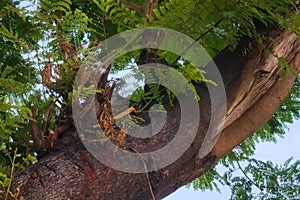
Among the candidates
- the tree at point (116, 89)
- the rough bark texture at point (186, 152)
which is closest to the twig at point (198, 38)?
the tree at point (116, 89)

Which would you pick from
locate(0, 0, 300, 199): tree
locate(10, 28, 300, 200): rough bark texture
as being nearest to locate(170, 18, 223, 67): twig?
locate(0, 0, 300, 199): tree

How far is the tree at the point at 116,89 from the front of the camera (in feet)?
2.82

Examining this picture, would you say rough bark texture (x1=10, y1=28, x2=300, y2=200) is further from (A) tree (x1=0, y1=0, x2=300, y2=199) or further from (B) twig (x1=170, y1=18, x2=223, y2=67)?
(B) twig (x1=170, y1=18, x2=223, y2=67)

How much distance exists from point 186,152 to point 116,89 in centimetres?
19

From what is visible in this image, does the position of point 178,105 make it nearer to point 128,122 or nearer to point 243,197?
point 128,122

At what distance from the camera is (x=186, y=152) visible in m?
0.98

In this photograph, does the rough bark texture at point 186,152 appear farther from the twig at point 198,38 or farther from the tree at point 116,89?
the twig at point 198,38

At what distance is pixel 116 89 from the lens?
0.93 m

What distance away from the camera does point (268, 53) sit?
1.01 metres

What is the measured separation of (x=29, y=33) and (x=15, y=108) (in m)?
0.21

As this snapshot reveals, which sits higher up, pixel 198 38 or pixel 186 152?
pixel 198 38

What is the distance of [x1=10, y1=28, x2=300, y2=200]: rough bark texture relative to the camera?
0.84 meters

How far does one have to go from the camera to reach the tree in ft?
2.82

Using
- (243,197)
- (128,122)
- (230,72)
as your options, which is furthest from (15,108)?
(243,197)
